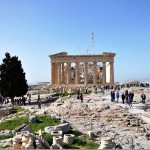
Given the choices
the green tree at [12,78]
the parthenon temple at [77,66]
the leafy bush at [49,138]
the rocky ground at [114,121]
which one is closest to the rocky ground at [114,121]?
the rocky ground at [114,121]

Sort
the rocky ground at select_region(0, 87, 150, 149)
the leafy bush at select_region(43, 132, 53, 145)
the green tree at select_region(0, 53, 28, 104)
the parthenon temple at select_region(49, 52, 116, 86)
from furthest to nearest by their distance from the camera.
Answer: the parthenon temple at select_region(49, 52, 116, 86)
the green tree at select_region(0, 53, 28, 104)
the rocky ground at select_region(0, 87, 150, 149)
the leafy bush at select_region(43, 132, 53, 145)

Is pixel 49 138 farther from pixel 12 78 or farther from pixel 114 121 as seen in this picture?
pixel 12 78

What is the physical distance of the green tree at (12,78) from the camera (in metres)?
42.0

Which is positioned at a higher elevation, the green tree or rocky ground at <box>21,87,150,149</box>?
the green tree

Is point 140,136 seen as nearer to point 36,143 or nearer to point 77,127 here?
point 77,127

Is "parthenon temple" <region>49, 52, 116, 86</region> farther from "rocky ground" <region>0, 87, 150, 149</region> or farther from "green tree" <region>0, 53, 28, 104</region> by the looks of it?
"rocky ground" <region>0, 87, 150, 149</region>

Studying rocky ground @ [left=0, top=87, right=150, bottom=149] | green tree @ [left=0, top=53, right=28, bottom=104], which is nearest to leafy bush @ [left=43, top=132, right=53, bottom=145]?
rocky ground @ [left=0, top=87, right=150, bottom=149]

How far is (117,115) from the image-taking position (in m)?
27.5

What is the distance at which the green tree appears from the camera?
1654 inches

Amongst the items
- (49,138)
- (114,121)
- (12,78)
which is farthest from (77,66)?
(49,138)

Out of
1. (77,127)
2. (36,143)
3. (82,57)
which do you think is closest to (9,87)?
(77,127)

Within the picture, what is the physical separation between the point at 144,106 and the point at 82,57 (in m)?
44.3

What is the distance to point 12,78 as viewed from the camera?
4212cm

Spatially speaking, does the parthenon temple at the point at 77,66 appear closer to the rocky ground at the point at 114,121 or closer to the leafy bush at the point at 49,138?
the rocky ground at the point at 114,121
